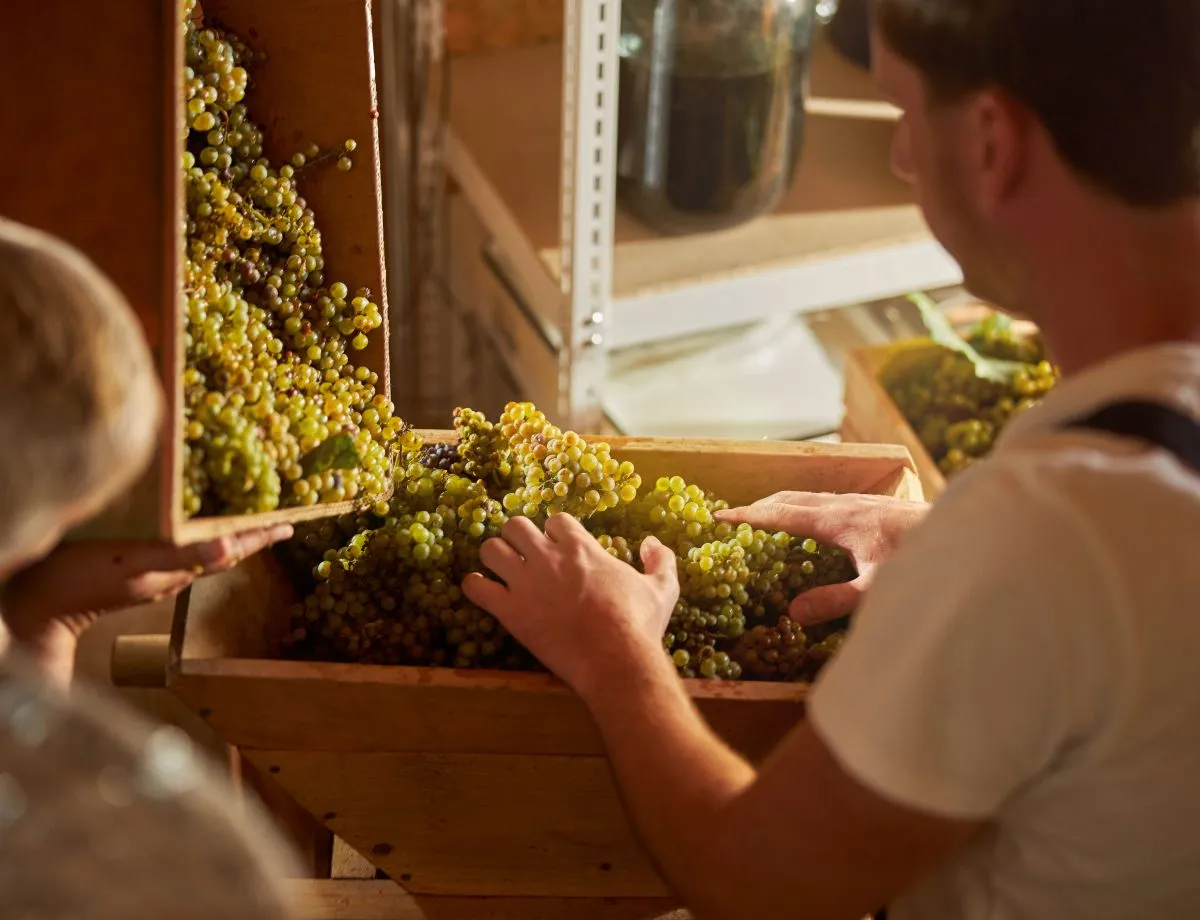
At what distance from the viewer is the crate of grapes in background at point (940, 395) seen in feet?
5.61

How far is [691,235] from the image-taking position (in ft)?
6.00

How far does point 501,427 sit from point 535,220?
2.57 ft

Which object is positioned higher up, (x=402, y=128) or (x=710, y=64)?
(x=710, y=64)

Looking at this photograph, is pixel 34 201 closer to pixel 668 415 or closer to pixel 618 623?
pixel 618 623

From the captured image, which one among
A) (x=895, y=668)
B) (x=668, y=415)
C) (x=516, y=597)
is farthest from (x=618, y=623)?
(x=668, y=415)

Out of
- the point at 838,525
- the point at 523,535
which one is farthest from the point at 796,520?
the point at 523,535

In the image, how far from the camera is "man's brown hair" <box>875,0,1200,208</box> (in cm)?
68

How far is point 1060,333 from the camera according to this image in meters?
0.77

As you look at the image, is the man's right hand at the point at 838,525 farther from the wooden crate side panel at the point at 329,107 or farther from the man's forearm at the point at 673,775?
the wooden crate side panel at the point at 329,107

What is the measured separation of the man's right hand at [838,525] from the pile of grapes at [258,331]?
1.17ft

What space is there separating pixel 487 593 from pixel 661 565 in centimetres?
15

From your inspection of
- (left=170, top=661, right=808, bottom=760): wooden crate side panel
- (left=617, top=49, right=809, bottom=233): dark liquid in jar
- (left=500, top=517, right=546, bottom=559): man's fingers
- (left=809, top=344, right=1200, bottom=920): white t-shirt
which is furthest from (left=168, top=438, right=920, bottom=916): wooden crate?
(left=617, top=49, right=809, bottom=233): dark liquid in jar

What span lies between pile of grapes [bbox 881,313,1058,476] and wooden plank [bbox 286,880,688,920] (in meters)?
0.82

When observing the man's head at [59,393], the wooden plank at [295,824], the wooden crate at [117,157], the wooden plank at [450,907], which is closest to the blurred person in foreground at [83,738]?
the man's head at [59,393]
